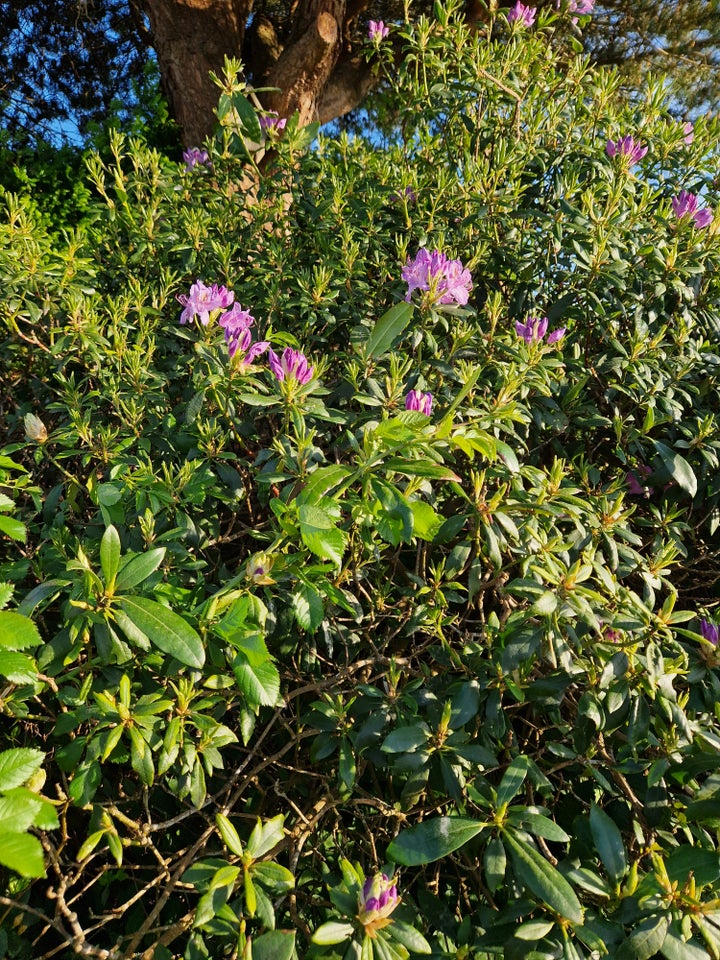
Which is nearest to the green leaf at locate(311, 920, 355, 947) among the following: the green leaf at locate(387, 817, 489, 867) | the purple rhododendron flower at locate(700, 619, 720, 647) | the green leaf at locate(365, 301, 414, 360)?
the green leaf at locate(387, 817, 489, 867)

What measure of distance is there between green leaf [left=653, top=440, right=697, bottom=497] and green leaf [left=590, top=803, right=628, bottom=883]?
0.80 m

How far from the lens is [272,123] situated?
2.68 meters

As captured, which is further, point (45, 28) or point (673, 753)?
point (45, 28)

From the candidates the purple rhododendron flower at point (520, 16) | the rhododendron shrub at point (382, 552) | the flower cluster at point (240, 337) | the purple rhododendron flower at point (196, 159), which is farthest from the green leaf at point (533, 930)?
the purple rhododendron flower at point (520, 16)

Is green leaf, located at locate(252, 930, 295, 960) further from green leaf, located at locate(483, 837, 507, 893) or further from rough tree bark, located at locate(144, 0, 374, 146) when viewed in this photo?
rough tree bark, located at locate(144, 0, 374, 146)

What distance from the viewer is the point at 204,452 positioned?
5.35ft

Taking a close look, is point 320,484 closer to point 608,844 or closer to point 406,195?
point 608,844

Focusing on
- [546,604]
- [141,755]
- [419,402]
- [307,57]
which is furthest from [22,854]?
[307,57]

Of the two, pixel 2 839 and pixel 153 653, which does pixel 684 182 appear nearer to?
pixel 153 653

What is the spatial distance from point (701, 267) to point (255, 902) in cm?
182

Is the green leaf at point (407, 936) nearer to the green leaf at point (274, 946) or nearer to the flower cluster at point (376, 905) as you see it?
the flower cluster at point (376, 905)

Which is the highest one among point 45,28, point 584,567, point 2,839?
point 45,28

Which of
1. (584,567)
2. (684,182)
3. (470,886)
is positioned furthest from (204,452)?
(684,182)

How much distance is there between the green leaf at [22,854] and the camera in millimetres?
658
